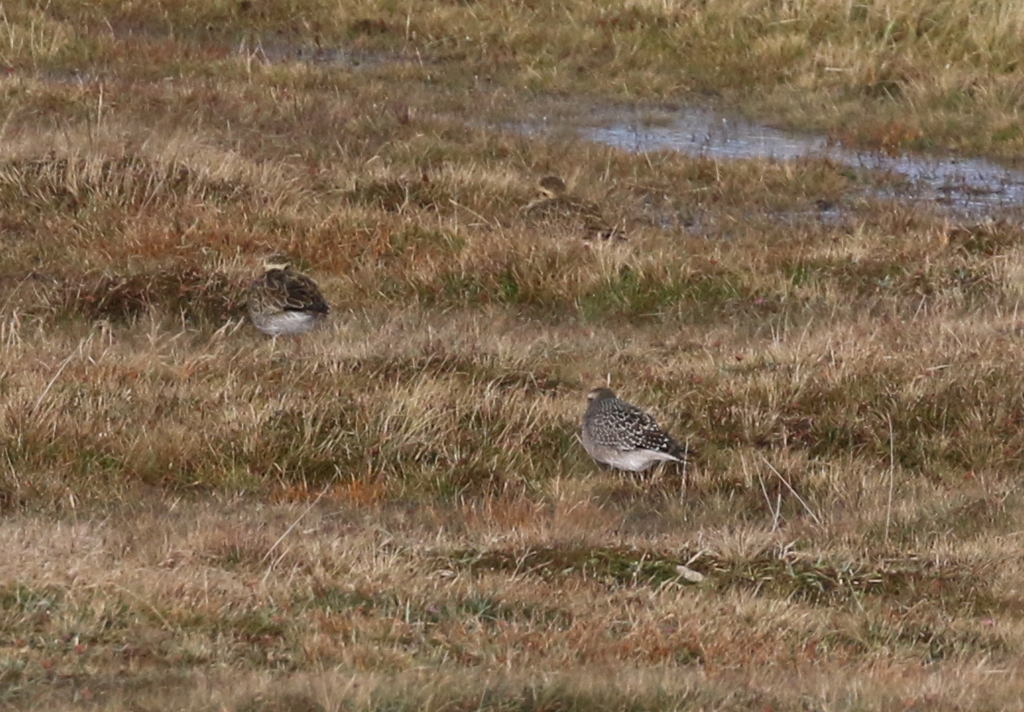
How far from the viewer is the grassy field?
6012 millimetres

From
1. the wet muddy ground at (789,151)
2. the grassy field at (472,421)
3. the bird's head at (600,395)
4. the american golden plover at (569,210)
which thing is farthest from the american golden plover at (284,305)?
the wet muddy ground at (789,151)

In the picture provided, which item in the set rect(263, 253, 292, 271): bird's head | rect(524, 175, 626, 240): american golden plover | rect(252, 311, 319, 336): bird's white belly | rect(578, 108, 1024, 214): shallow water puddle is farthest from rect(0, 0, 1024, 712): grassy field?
rect(578, 108, 1024, 214): shallow water puddle

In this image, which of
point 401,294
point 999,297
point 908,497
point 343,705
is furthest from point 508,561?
point 999,297

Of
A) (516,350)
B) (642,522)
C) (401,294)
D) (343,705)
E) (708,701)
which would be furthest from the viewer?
(401,294)

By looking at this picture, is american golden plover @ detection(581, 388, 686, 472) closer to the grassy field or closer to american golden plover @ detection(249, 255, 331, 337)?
the grassy field

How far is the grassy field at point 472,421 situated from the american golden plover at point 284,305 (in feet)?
0.44

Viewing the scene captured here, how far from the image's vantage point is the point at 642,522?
8664mm

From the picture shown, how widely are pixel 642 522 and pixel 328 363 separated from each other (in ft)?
7.36

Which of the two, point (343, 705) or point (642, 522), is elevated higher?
point (343, 705)

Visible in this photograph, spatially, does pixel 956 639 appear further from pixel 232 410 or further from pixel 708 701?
pixel 232 410

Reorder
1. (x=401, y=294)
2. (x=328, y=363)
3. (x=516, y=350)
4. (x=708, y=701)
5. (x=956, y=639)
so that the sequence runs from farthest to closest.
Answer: (x=401, y=294) → (x=516, y=350) → (x=328, y=363) → (x=956, y=639) → (x=708, y=701)

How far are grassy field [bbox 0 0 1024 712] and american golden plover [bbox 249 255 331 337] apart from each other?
13 centimetres

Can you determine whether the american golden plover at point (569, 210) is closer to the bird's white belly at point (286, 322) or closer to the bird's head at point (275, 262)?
the bird's head at point (275, 262)

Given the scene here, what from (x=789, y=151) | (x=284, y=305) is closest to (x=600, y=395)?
(x=284, y=305)
